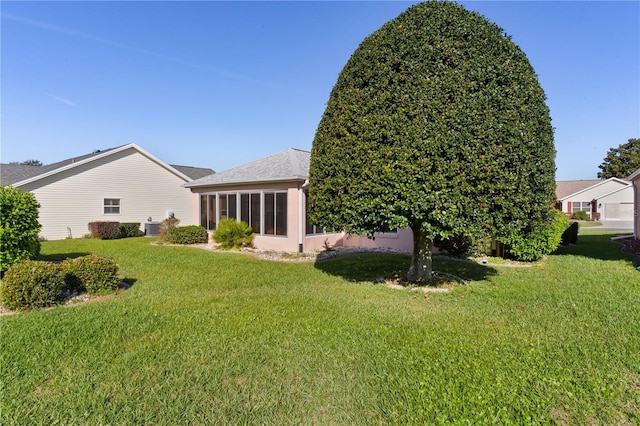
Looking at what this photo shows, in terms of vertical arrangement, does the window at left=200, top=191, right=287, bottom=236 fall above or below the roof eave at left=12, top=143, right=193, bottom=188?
below

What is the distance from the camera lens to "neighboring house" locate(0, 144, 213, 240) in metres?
17.2

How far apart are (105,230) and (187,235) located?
6200 millimetres

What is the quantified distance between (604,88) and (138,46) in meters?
14.4

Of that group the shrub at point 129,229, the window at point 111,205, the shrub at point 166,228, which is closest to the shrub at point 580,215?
the shrub at point 166,228

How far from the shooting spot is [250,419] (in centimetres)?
247

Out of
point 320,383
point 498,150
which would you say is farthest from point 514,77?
point 320,383

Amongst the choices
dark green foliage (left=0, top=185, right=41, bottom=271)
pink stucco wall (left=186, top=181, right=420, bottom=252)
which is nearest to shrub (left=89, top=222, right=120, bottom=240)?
pink stucco wall (left=186, top=181, right=420, bottom=252)

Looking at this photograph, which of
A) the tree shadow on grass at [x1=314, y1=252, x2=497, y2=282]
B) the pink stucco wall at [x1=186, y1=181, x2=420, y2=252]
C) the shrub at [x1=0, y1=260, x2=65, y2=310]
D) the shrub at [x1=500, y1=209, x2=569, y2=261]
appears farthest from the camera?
the pink stucco wall at [x1=186, y1=181, x2=420, y2=252]

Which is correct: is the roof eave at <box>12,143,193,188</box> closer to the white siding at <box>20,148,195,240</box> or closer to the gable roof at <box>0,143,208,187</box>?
the gable roof at <box>0,143,208,187</box>

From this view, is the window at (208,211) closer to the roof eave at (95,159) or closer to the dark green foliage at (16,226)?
the roof eave at (95,159)

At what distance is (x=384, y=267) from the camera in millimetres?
9086

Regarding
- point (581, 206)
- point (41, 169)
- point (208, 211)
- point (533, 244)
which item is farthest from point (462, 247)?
point (581, 206)

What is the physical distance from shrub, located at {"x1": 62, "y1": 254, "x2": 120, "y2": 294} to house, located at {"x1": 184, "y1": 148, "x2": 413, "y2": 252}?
6478mm

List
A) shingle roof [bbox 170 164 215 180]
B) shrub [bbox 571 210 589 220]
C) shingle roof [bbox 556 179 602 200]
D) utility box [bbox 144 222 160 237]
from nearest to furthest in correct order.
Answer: utility box [bbox 144 222 160 237] < shingle roof [bbox 170 164 215 180] < shrub [bbox 571 210 589 220] < shingle roof [bbox 556 179 602 200]
